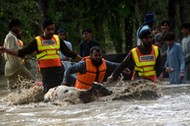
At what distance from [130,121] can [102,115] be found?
74cm

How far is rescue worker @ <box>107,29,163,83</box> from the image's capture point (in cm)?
996

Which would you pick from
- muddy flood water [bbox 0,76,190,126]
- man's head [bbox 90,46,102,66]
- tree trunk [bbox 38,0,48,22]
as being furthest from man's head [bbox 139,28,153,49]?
tree trunk [bbox 38,0,48,22]

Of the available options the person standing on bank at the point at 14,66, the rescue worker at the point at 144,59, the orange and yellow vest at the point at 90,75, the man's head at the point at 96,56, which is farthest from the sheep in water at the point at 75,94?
the person standing on bank at the point at 14,66

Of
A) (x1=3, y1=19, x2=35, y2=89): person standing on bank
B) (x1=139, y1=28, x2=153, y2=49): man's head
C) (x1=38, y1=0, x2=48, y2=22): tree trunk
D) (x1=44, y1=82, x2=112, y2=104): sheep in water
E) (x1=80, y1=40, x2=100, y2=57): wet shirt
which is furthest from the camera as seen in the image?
(x1=38, y1=0, x2=48, y2=22): tree trunk

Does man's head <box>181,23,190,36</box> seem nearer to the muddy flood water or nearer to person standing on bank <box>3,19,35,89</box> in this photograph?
the muddy flood water

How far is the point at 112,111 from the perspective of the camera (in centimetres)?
811

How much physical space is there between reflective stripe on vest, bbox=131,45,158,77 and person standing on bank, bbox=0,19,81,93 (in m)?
1.30

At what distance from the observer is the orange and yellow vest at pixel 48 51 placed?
1002 centimetres

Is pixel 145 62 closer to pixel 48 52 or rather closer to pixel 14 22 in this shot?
pixel 48 52

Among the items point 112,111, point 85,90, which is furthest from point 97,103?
point 112,111

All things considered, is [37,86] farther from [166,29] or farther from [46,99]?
[166,29]

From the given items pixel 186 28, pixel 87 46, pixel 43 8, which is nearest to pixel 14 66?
pixel 87 46

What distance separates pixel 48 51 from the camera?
10078 millimetres

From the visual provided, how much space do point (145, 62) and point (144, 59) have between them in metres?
0.06
